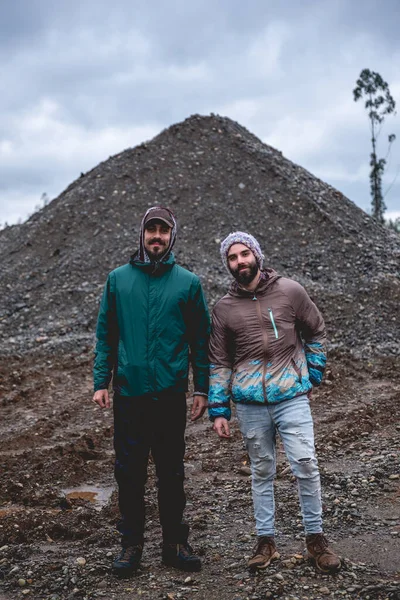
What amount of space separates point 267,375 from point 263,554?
1.01m

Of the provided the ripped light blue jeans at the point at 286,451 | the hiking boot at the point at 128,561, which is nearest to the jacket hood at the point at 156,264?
the ripped light blue jeans at the point at 286,451

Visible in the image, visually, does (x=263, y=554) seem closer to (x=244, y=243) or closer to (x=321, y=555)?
(x=321, y=555)

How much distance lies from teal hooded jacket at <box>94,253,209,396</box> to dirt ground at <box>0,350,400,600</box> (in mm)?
1064

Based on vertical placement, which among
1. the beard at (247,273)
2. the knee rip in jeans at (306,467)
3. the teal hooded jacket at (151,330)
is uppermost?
the beard at (247,273)

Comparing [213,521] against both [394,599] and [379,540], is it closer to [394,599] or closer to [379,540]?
[379,540]

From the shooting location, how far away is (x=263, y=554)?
369 centimetres

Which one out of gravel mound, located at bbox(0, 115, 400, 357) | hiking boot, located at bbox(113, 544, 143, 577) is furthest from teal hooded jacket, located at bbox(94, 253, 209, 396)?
gravel mound, located at bbox(0, 115, 400, 357)

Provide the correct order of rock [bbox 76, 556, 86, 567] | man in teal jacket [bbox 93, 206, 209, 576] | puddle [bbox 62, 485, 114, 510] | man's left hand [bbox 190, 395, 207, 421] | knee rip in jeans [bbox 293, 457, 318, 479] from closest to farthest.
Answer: knee rip in jeans [bbox 293, 457, 318, 479], man in teal jacket [bbox 93, 206, 209, 576], man's left hand [bbox 190, 395, 207, 421], rock [bbox 76, 556, 86, 567], puddle [bbox 62, 485, 114, 510]

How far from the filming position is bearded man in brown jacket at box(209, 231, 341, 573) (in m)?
3.53

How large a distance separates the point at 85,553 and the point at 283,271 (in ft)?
39.4

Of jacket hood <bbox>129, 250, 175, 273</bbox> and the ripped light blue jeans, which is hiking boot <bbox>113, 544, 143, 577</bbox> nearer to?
the ripped light blue jeans

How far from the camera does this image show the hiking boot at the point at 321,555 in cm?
354

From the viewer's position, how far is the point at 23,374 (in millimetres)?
11141

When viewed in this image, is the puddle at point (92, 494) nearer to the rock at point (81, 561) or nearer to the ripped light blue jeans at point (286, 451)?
the rock at point (81, 561)
